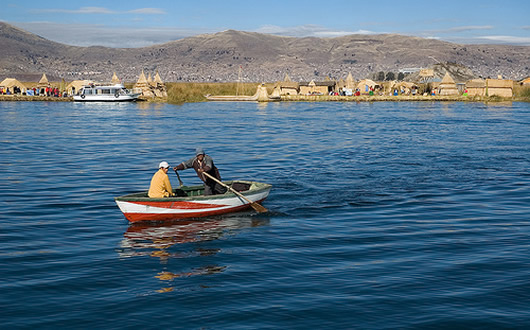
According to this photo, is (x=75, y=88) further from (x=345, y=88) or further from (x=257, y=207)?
(x=257, y=207)

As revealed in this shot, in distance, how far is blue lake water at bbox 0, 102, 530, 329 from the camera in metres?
10.5

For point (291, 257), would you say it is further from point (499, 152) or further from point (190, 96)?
point (190, 96)

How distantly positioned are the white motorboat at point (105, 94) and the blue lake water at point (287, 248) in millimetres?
62319

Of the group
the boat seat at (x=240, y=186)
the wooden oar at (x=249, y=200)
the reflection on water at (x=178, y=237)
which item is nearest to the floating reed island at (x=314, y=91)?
the boat seat at (x=240, y=186)

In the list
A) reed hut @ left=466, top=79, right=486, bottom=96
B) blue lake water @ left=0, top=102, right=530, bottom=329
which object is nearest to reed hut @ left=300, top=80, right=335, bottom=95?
reed hut @ left=466, top=79, right=486, bottom=96

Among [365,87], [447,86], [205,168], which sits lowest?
[205,168]

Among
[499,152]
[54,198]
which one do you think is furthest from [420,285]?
[499,152]

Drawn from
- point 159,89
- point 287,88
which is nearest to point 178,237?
point 159,89

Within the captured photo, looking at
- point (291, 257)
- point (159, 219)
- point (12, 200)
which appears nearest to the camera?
point (291, 257)

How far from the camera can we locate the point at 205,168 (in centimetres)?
1781

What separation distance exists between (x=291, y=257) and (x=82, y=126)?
43.1m

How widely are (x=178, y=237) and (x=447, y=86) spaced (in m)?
91.5

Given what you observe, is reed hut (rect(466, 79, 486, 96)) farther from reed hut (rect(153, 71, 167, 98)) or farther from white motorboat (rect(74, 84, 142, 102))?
white motorboat (rect(74, 84, 142, 102))

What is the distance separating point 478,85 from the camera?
97.4 meters
